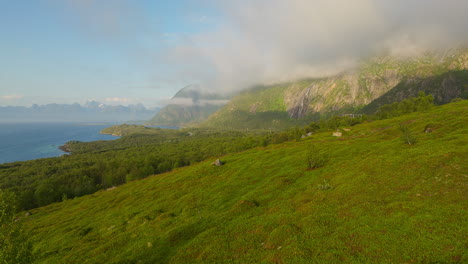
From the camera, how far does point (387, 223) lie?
68.0ft

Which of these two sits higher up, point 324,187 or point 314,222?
point 324,187

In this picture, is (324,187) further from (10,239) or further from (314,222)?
(10,239)

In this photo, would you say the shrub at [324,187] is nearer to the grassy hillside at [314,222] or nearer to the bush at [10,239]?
the grassy hillside at [314,222]

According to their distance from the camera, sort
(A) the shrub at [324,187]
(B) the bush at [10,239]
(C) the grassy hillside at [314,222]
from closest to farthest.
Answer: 1. (C) the grassy hillside at [314,222]
2. (B) the bush at [10,239]
3. (A) the shrub at [324,187]

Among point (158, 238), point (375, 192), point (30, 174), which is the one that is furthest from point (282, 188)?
point (30, 174)

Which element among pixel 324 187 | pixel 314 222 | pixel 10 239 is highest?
pixel 10 239

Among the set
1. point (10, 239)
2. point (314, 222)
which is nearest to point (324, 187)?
point (314, 222)

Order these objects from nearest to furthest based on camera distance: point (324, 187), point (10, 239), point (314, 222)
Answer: point (10, 239)
point (314, 222)
point (324, 187)

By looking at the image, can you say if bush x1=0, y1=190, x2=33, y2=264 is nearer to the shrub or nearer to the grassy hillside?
the grassy hillside

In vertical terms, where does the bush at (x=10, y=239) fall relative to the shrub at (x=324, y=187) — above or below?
above

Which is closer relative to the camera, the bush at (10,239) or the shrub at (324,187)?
the bush at (10,239)

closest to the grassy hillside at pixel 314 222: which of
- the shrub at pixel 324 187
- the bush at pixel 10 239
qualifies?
the shrub at pixel 324 187

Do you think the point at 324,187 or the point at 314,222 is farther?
the point at 324,187

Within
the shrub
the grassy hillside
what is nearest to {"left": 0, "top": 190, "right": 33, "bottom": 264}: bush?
the grassy hillside
